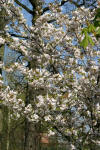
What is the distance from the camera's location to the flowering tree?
489cm

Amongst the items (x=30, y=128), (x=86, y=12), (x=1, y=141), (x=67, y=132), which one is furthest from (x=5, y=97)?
(x=1, y=141)

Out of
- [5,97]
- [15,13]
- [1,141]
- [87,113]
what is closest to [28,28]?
[15,13]

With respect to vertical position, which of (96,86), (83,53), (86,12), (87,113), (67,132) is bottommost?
(67,132)

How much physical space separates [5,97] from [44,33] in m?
1.75

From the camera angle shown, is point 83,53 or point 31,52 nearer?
point 83,53

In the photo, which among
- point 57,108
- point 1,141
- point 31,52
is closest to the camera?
point 57,108

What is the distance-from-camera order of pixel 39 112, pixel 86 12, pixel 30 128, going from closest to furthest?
1. pixel 39 112
2. pixel 86 12
3. pixel 30 128

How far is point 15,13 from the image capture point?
5.69m

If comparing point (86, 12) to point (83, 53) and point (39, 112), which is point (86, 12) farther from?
point (39, 112)

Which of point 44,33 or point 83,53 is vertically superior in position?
point 44,33

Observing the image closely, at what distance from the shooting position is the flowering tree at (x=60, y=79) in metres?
4.89

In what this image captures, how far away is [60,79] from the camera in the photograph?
16.0ft

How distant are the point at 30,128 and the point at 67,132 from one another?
4.27 meters

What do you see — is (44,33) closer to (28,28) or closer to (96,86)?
(28,28)
